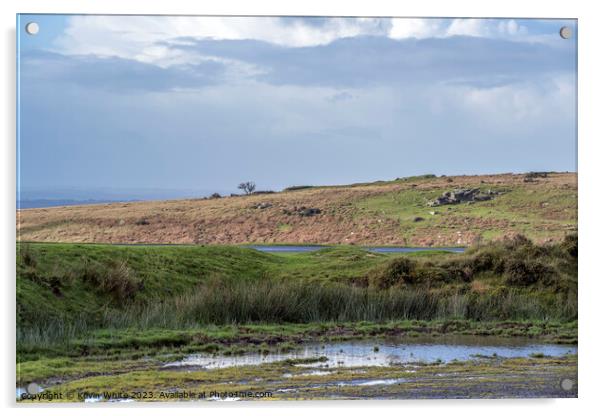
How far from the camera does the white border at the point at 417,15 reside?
10.3 metres

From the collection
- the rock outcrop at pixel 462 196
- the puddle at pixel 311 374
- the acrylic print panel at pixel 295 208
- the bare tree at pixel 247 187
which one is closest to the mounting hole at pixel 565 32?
the acrylic print panel at pixel 295 208

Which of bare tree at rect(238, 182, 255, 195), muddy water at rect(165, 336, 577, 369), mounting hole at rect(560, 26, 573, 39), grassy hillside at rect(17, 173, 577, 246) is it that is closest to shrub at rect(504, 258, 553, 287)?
grassy hillside at rect(17, 173, 577, 246)

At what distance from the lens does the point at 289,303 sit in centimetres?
1221

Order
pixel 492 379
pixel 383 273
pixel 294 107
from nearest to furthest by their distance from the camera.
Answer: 1. pixel 492 379
2. pixel 294 107
3. pixel 383 273

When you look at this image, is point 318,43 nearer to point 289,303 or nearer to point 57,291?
point 289,303

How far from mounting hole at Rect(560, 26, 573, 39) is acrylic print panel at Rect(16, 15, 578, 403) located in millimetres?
26

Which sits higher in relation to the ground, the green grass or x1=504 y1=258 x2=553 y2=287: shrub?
the green grass

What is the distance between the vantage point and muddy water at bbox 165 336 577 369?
10.9 m

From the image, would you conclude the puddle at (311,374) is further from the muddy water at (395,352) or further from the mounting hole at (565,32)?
the mounting hole at (565,32)

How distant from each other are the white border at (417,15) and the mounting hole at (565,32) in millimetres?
145

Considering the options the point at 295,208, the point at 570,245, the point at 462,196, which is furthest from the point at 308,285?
the point at 570,245

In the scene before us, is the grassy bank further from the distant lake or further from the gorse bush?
the distant lake

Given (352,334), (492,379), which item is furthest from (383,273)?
→ (492,379)

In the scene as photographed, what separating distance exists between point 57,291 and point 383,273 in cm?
434
